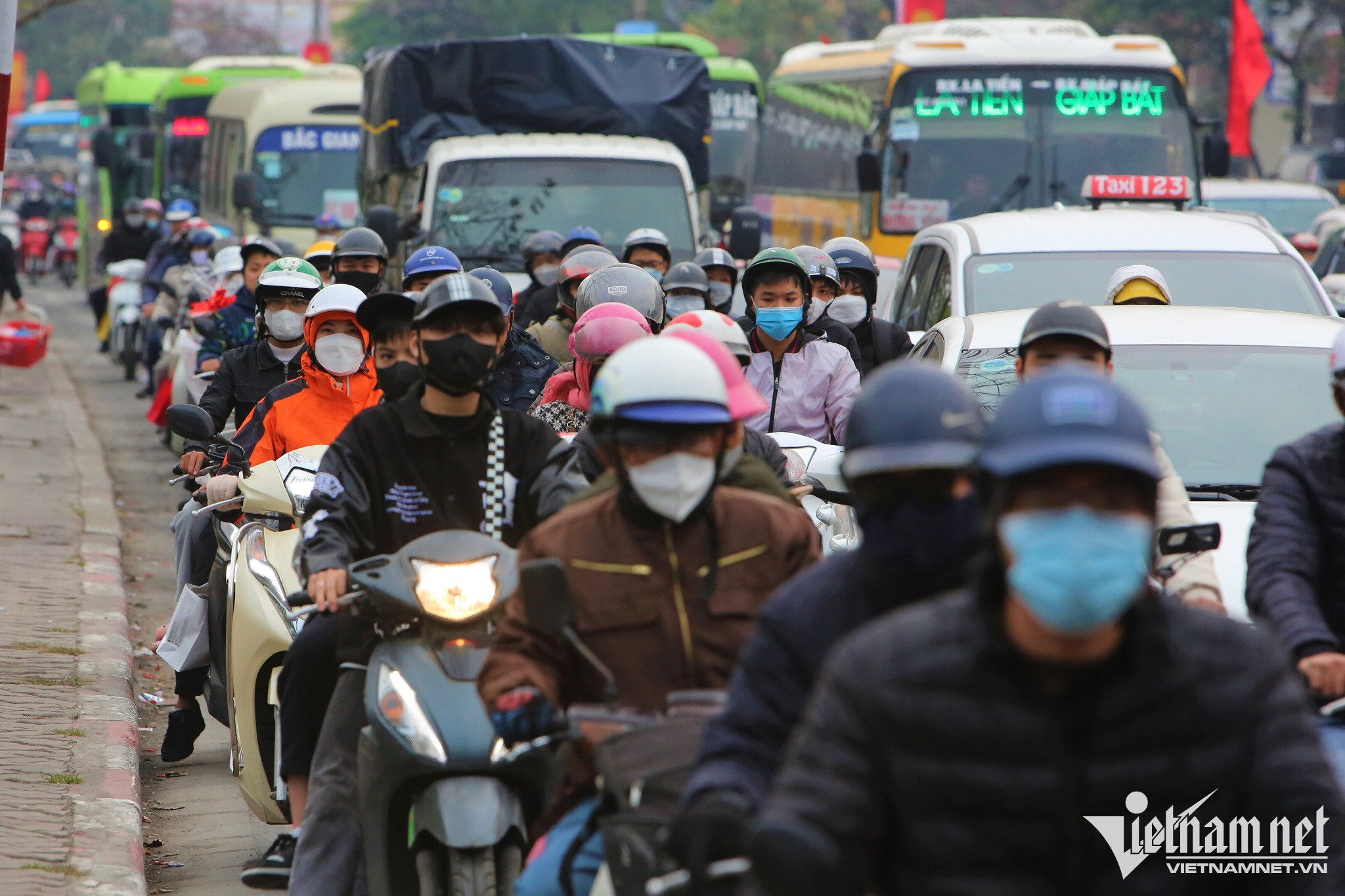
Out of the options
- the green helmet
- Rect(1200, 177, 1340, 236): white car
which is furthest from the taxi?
Rect(1200, 177, 1340, 236): white car

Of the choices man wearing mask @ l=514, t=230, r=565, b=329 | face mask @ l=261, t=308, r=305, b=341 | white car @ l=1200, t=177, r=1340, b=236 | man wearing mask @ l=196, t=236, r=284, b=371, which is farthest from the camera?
white car @ l=1200, t=177, r=1340, b=236

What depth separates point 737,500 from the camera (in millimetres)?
3615

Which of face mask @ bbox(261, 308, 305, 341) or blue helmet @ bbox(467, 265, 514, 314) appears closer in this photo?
blue helmet @ bbox(467, 265, 514, 314)

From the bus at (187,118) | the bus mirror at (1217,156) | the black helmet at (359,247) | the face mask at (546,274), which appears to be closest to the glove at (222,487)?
the black helmet at (359,247)

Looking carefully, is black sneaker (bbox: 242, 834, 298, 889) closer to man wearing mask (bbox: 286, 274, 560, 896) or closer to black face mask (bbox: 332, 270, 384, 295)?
man wearing mask (bbox: 286, 274, 560, 896)

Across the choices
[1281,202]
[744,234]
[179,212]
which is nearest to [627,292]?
[744,234]

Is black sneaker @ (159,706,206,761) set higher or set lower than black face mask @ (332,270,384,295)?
lower

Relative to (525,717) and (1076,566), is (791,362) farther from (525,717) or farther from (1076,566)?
(1076,566)

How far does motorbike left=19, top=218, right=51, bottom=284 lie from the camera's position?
43.2m

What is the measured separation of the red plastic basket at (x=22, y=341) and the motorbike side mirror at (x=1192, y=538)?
1437 centimetres

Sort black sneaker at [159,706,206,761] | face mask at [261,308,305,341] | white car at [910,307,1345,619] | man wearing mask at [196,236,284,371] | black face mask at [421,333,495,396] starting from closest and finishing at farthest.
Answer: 1. black face mask at [421,333,495,396]
2. white car at [910,307,1345,619]
3. black sneaker at [159,706,206,761]
4. face mask at [261,308,305,341]
5. man wearing mask at [196,236,284,371]

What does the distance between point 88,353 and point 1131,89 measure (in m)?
15.9

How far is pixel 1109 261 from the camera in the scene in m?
8.34

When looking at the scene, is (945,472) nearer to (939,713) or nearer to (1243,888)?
(939,713)
